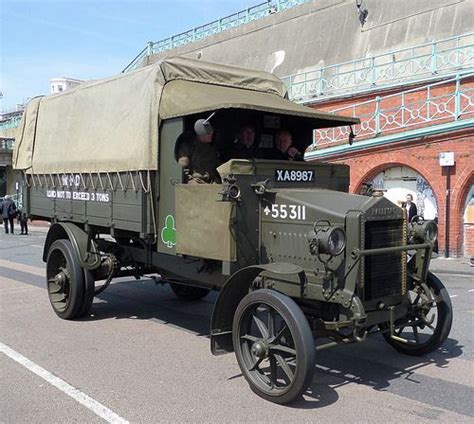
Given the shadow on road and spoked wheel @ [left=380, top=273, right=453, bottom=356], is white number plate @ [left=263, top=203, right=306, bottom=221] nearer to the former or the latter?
spoked wheel @ [left=380, top=273, right=453, bottom=356]

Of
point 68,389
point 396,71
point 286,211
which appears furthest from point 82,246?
point 396,71

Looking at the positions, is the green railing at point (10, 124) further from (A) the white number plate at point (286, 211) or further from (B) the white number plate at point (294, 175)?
(A) the white number plate at point (286, 211)

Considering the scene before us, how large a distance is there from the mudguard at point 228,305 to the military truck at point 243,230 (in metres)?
0.01

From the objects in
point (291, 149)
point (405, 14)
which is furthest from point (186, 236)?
point (405, 14)

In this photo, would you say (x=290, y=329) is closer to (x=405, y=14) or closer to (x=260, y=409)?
(x=260, y=409)

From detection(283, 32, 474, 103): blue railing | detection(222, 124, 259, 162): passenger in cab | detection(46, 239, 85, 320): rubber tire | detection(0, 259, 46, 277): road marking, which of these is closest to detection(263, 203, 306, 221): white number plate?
detection(222, 124, 259, 162): passenger in cab

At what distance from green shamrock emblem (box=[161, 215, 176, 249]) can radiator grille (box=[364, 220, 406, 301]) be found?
6.97 feet

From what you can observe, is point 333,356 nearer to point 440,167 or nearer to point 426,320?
point 426,320

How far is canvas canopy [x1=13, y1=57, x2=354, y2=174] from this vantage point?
6191 millimetres

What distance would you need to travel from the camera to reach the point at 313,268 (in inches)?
195

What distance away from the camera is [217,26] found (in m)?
34.8

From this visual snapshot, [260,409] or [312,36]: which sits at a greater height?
[312,36]

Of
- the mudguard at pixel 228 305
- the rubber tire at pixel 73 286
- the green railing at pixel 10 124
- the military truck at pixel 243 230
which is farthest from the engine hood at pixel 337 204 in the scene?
the green railing at pixel 10 124

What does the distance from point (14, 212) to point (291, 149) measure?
21670 millimetres
